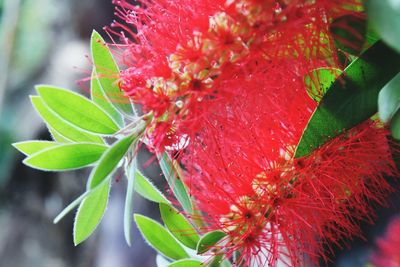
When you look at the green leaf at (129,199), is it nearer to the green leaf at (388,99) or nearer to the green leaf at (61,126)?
the green leaf at (61,126)

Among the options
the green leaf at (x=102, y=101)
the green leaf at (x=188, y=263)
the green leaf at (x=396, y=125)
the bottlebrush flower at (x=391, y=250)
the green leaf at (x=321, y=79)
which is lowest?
the bottlebrush flower at (x=391, y=250)

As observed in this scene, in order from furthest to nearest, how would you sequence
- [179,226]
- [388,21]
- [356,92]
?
[179,226], [356,92], [388,21]

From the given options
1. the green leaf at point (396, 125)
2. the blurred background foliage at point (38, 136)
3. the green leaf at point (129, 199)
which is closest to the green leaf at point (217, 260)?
the green leaf at point (129, 199)

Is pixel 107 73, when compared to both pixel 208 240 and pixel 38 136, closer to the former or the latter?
pixel 208 240

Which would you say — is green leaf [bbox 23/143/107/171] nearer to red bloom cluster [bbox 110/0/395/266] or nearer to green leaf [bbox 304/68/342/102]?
red bloom cluster [bbox 110/0/395/266]

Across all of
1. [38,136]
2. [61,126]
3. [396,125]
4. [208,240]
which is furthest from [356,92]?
[38,136]

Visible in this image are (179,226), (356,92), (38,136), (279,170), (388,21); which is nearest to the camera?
(388,21)
